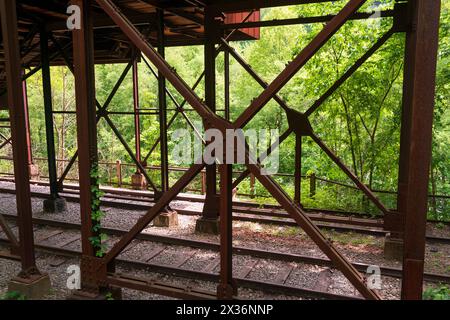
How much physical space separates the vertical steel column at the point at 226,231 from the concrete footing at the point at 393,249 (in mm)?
3796

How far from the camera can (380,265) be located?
6.19m

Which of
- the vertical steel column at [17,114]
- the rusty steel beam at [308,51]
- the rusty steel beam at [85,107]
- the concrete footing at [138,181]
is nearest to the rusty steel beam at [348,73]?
the rusty steel beam at [85,107]

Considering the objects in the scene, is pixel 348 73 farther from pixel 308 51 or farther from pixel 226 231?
pixel 226 231

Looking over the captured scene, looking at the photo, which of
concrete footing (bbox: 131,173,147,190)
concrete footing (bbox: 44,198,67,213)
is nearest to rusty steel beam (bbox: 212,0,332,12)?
concrete footing (bbox: 44,198,67,213)

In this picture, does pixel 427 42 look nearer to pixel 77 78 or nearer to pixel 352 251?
pixel 77 78

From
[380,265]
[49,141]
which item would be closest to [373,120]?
[380,265]

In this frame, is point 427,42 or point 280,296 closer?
point 427,42

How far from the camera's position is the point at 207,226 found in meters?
7.90

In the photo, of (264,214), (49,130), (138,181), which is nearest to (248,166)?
(264,214)

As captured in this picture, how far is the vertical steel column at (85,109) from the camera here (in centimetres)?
414

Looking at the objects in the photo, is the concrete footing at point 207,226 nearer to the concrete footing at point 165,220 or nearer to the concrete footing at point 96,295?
the concrete footing at point 165,220

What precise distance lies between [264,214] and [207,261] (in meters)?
2.24

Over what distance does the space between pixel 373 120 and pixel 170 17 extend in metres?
6.90

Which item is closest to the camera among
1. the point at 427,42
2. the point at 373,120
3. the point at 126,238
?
the point at 427,42
